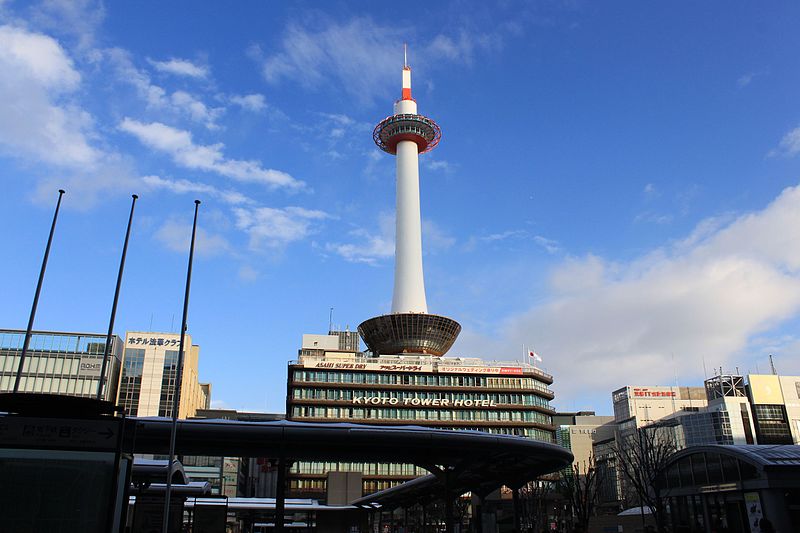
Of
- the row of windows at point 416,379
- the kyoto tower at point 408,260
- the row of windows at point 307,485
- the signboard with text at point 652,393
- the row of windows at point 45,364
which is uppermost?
the kyoto tower at point 408,260

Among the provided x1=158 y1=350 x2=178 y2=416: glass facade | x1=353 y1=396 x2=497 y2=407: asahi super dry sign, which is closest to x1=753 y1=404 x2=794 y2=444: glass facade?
x1=353 y1=396 x2=497 y2=407: asahi super dry sign

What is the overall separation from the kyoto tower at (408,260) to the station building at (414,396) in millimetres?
5507

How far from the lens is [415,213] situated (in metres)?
121

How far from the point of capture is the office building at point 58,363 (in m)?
106

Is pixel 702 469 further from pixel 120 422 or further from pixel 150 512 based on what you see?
pixel 120 422

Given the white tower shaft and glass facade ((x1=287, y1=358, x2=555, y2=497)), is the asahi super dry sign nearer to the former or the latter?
glass facade ((x1=287, y1=358, x2=555, y2=497))

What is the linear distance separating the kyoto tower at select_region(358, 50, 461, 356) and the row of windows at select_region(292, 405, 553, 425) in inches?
495

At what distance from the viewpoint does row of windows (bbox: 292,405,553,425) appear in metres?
98.9

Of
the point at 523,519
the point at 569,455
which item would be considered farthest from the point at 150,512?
the point at 523,519

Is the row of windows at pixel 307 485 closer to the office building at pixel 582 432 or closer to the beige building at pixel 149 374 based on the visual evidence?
the beige building at pixel 149 374

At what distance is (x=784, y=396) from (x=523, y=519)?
89.1 metres

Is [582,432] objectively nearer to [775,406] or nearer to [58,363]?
[775,406]

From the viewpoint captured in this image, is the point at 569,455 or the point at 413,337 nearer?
the point at 569,455

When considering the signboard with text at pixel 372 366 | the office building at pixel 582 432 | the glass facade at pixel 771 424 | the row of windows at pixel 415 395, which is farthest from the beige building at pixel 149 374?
the glass facade at pixel 771 424
